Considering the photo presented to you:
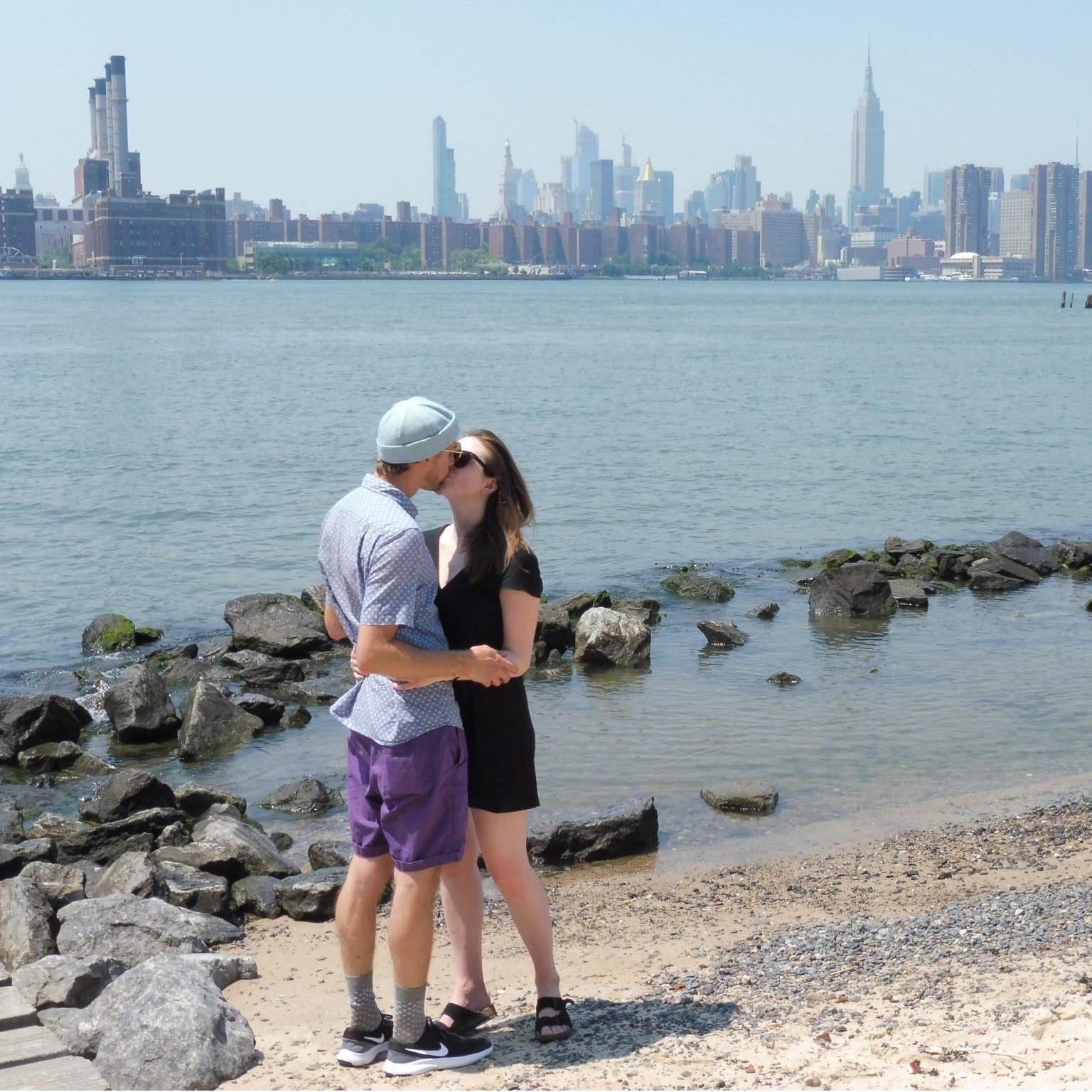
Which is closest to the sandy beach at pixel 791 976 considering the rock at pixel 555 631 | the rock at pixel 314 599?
the rock at pixel 555 631

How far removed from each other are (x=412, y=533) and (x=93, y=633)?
41.2ft

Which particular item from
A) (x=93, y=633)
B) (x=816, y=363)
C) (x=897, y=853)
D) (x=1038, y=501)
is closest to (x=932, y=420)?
(x=1038, y=501)

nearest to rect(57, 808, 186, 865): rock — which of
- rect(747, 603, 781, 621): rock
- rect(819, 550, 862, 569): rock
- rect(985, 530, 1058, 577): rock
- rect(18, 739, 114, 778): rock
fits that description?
rect(18, 739, 114, 778): rock

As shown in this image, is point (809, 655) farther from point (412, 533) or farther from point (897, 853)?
point (412, 533)

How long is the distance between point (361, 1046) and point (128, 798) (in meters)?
5.38

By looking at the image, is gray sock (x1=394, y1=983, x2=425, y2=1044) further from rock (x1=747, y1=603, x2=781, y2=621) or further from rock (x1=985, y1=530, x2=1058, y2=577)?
rock (x1=985, y1=530, x2=1058, y2=577)

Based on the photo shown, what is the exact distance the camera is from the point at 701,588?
61.1 ft

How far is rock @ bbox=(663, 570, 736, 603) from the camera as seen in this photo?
1844cm

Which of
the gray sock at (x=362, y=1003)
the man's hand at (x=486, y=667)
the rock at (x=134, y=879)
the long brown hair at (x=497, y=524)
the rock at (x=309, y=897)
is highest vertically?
the long brown hair at (x=497, y=524)

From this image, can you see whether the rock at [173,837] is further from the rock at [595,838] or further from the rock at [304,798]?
the rock at [595,838]

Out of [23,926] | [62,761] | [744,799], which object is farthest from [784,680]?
[23,926]

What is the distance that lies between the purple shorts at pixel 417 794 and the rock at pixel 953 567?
15.4 metres

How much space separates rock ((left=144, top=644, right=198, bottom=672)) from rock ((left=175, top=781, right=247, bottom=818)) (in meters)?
5.03

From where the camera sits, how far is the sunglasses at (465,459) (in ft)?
16.9
